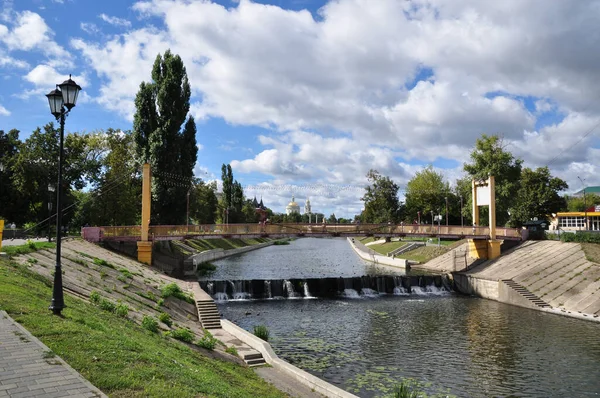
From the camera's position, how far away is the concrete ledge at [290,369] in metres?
13.8

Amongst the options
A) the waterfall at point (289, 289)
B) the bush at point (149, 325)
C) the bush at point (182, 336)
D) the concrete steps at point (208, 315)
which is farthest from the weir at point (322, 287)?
the bush at point (149, 325)

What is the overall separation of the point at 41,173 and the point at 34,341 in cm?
4838

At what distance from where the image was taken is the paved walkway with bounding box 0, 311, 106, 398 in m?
6.98

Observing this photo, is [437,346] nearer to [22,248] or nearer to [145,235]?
[22,248]

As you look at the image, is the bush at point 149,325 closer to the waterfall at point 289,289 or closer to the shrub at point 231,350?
the shrub at point 231,350

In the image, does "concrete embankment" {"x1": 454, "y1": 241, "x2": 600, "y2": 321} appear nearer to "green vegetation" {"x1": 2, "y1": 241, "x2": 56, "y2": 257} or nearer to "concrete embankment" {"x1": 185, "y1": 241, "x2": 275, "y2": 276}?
"concrete embankment" {"x1": 185, "y1": 241, "x2": 275, "y2": 276}

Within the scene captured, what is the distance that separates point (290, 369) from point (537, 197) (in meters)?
62.0

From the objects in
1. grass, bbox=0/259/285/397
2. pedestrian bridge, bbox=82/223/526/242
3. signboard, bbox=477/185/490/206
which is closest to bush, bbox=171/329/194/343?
grass, bbox=0/259/285/397

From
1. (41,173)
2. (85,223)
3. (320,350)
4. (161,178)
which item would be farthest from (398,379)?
(41,173)

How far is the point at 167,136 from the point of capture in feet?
153

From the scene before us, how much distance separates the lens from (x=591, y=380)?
59.1ft

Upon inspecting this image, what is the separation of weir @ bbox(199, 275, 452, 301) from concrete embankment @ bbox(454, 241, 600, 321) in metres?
3.92

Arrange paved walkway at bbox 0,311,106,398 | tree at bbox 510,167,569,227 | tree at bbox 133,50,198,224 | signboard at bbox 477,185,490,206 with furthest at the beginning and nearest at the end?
1. tree at bbox 510,167,569,227
2. signboard at bbox 477,185,490,206
3. tree at bbox 133,50,198,224
4. paved walkway at bbox 0,311,106,398

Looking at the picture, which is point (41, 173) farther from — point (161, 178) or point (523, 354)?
A: point (523, 354)
